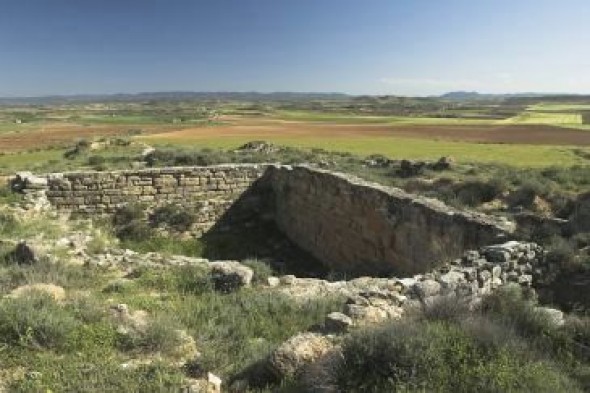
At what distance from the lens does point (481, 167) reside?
23.8 m

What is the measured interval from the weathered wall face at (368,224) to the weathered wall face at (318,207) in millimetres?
17

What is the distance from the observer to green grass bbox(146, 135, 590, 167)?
92.8 feet

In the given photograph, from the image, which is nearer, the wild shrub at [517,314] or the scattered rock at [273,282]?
the wild shrub at [517,314]

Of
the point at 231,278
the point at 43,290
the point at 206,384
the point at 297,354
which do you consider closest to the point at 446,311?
the point at 297,354

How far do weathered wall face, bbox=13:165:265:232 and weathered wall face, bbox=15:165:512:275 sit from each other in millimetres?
23

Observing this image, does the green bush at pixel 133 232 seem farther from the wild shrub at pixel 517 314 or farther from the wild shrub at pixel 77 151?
the wild shrub at pixel 77 151

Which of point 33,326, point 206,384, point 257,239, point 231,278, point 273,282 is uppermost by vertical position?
point 33,326

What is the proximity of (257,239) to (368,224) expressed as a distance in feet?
15.2

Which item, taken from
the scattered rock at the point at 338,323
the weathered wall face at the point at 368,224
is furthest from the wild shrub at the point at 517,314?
the weathered wall face at the point at 368,224

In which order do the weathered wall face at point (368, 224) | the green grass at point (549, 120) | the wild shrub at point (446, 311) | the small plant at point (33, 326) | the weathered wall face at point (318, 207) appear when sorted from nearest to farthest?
the wild shrub at point (446, 311)
the small plant at point (33, 326)
the weathered wall face at point (368, 224)
the weathered wall face at point (318, 207)
the green grass at point (549, 120)

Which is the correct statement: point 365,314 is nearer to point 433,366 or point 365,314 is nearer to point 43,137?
point 433,366

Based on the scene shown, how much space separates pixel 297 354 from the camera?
5137 millimetres

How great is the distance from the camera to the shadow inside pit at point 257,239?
13914 mm

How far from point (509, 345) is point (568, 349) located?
3.54ft
